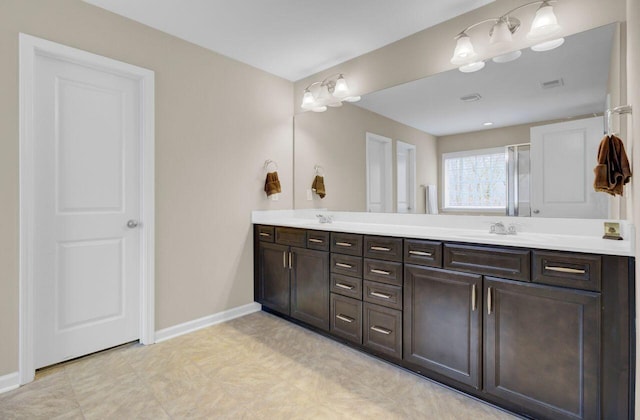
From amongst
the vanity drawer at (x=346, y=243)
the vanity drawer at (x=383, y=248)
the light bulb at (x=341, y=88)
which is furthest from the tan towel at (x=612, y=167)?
the light bulb at (x=341, y=88)

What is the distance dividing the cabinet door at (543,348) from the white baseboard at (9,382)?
103 inches

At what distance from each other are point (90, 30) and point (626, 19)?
3.10 meters

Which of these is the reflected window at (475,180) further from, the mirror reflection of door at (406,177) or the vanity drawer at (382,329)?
the vanity drawer at (382,329)

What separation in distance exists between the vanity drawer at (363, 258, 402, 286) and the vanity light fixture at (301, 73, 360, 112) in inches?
59.7

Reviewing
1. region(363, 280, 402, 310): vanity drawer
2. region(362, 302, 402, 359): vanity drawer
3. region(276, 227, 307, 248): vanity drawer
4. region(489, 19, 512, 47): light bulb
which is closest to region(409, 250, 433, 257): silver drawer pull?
region(363, 280, 402, 310): vanity drawer

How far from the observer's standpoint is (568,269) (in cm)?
143

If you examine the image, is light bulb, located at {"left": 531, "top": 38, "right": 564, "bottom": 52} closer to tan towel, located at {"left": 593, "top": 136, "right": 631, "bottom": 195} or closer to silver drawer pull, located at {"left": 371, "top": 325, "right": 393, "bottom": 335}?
tan towel, located at {"left": 593, "top": 136, "right": 631, "bottom": 195}

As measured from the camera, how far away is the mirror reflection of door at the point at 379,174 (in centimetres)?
277

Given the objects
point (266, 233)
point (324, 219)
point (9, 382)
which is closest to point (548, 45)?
point (324, 219)

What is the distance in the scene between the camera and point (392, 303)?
2053 mm

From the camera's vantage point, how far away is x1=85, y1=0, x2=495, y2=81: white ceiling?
7.06 feet

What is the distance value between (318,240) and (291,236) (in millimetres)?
319

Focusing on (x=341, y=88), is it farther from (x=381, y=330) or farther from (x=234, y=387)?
(x=234, y=387)

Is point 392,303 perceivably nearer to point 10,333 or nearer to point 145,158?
point 145,158
